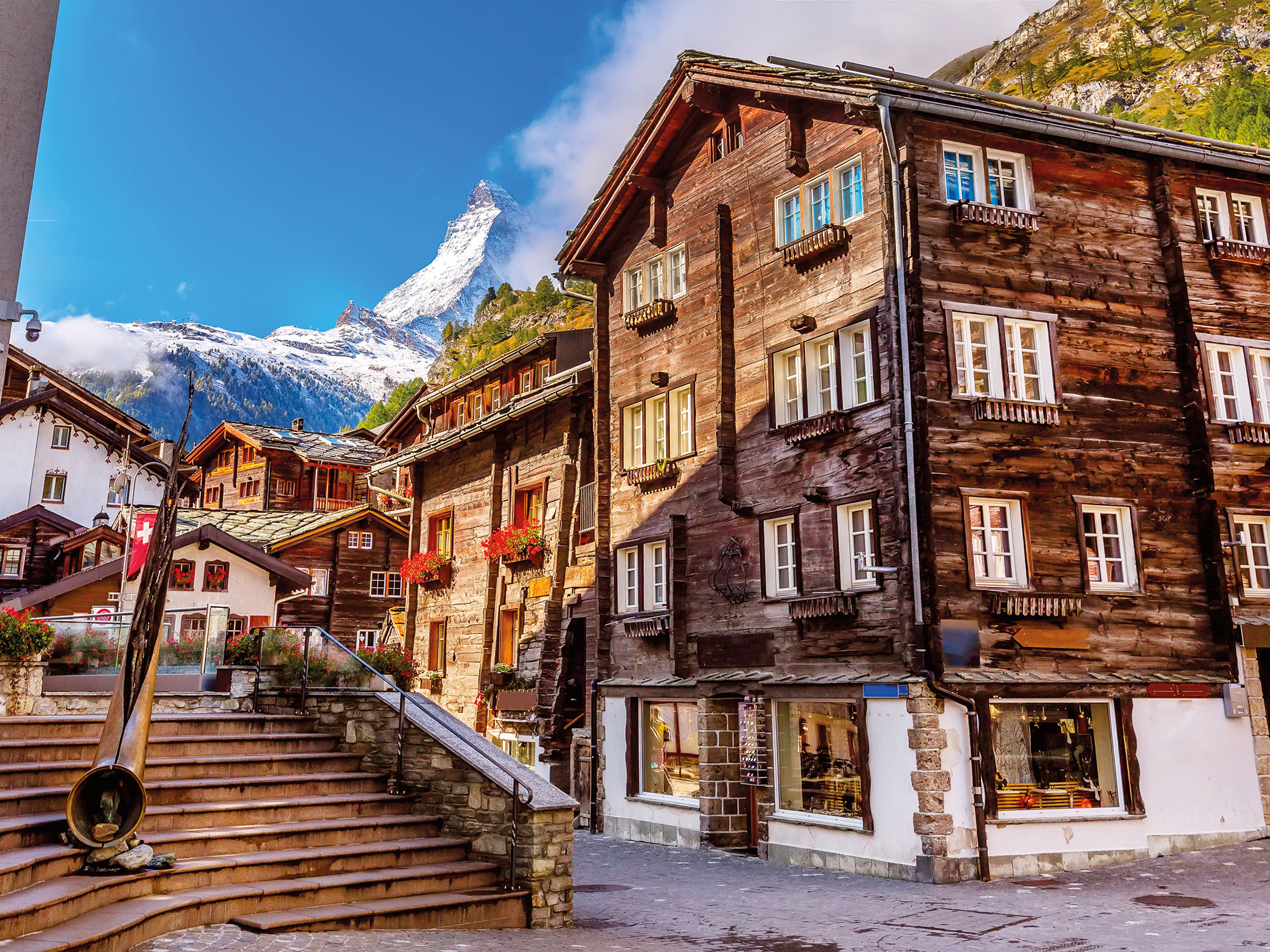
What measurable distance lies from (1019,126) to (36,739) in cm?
1801

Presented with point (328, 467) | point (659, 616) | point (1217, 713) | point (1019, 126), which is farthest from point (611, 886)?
point (328, 467)

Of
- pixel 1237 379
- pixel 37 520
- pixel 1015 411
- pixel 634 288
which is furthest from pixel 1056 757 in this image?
pixel 37 520

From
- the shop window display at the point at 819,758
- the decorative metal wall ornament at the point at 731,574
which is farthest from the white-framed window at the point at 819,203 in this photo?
the shop window display at the point at 819,758

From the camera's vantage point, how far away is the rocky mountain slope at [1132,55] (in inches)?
3688

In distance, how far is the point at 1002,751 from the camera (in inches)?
664

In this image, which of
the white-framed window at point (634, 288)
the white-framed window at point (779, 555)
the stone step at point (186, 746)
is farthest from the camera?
the white-framed window at point (634, 288)

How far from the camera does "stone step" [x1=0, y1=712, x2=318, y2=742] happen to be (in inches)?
486

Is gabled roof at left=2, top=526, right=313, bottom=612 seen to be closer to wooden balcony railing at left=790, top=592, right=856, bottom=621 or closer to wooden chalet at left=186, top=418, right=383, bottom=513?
wooden balcony railing at left=790, top=592, right=856, bottom=621

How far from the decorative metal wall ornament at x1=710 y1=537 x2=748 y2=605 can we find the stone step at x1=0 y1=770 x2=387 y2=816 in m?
9.04

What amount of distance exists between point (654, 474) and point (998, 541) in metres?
8.03

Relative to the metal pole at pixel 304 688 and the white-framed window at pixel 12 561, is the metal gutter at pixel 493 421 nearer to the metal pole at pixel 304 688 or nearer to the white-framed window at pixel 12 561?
the metal pole at pixel 304 688

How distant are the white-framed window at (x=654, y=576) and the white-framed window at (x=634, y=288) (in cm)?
599

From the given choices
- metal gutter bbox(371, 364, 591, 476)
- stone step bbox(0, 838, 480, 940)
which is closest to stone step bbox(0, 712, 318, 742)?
stone step bbox(0, 838, 480, 940)

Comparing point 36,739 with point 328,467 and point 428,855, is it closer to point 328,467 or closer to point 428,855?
point 428,855
